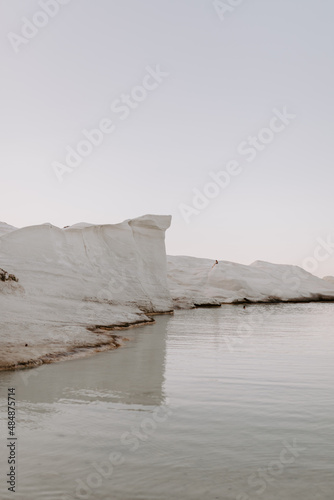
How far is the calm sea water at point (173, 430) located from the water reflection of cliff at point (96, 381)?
0.02 metres

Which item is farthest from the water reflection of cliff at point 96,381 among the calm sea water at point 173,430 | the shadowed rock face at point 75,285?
the shadowed rock face at point 75,285

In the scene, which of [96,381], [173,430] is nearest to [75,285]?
[96,381]

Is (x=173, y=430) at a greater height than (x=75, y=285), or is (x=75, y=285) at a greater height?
(x=75, y=285)

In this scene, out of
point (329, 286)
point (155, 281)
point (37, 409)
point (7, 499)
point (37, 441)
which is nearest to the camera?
point (7, 499)

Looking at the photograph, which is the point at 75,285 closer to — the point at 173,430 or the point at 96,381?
the point at 96,381

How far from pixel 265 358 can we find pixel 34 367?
440cm

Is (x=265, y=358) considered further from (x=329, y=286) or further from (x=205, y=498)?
(x=329, y=286)

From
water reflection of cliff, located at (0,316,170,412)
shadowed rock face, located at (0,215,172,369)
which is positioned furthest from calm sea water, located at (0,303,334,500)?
shadowed rock face, located at (0,215,172,369)

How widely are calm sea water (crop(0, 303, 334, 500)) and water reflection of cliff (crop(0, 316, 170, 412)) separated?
0.02 m

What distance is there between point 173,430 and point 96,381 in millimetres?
2441

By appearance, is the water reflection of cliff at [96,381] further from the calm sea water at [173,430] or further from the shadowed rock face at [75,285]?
the shadowed rock face at [75,285]

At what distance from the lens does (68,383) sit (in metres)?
6.50

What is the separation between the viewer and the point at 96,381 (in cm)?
669

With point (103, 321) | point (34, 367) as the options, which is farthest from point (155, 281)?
point (34, 367)
